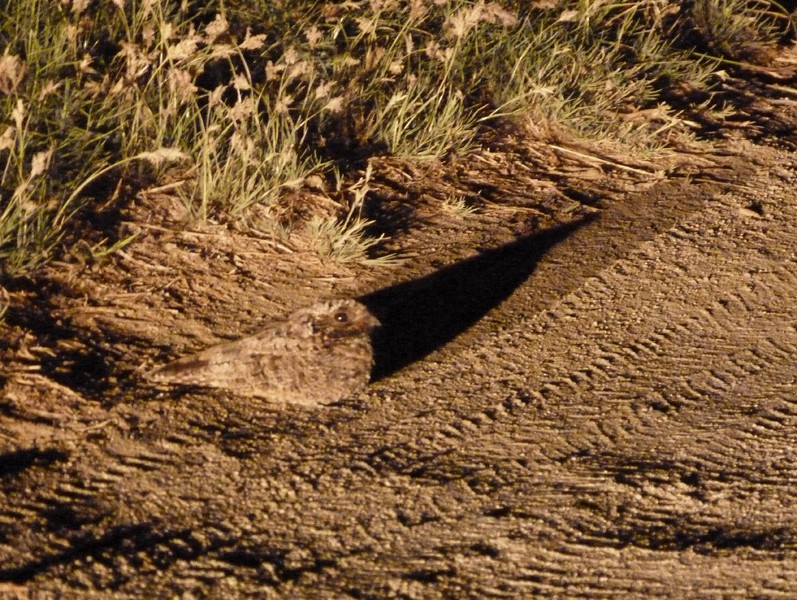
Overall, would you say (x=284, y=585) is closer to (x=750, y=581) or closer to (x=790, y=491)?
(x=750, y=581)

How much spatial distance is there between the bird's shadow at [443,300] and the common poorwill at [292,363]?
114 mm

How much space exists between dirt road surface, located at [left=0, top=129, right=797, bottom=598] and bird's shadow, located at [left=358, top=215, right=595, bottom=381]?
10mm

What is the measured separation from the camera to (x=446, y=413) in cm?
372

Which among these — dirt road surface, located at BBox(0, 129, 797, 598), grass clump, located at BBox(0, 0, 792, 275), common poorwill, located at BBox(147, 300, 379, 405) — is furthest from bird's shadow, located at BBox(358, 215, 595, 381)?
grass clump, located at BBox(0, 0, 792, 275)

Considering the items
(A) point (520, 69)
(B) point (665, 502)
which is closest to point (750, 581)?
(B) point (665, 502)

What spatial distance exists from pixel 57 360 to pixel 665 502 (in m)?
1.73

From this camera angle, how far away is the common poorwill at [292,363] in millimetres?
3676

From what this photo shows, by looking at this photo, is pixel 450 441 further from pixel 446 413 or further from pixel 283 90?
pixel 283 90

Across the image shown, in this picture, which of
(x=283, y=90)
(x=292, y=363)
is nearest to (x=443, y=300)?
A: (x=292, y=363)

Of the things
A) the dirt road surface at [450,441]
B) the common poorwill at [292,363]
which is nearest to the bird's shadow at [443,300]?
the dirt road surface at [450,441]

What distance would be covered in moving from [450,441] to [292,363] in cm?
50

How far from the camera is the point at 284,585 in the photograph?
2.95m

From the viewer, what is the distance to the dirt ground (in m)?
3.06

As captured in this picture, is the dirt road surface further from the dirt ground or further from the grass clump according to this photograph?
the grass clump
